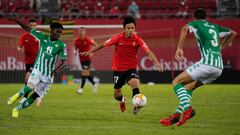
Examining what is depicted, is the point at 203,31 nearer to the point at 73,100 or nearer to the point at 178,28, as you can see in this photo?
the point at 73,100

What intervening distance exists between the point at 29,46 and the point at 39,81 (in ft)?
19.0

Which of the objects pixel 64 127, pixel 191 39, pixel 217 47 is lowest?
pixel 191 39

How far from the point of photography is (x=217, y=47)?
13219 millimetres

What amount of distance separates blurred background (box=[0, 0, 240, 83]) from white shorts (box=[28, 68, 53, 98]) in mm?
16384

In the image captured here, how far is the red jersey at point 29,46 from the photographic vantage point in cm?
2109

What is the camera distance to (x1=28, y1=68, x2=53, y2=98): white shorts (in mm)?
15391

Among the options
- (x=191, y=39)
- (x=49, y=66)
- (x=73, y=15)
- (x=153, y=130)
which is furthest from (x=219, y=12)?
(x=153, y=130)

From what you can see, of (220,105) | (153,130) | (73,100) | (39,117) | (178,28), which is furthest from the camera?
(178,28)

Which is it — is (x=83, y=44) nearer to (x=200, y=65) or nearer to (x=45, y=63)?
(x=45, y=63)

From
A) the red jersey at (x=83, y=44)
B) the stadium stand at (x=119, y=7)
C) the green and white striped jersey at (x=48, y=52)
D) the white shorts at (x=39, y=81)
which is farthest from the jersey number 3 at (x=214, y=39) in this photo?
the stadium stand at (x=119, y=7)

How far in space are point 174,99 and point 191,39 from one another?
15.2 metres

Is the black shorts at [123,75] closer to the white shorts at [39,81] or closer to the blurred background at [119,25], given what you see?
the white shorts at [39,81]

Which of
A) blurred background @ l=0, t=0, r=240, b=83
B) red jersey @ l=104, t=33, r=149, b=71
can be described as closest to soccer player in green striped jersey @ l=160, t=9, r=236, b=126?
red jersey @ l=104, t=33, r=149, b=71

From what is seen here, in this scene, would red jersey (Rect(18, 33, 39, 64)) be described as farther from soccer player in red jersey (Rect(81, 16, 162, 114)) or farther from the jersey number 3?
the jersey number 3
